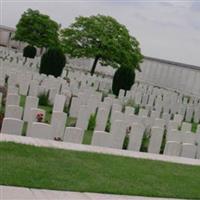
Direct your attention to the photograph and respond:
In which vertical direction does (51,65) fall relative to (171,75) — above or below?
below

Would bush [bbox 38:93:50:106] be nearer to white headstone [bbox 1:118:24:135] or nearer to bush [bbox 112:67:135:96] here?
white headstone [bbox 1:118:24:135]

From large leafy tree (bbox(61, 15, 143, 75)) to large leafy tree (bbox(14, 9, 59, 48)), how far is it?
14.3 meters

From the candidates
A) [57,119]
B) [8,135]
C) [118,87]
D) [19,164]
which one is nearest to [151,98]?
[118,87]

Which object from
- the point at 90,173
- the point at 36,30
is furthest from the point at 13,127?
the point at 36,30

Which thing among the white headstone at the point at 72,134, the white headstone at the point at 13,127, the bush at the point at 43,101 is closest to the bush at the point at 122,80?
the bush at the point at 43,101

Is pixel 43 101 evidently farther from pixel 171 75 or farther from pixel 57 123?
pixel 171 75

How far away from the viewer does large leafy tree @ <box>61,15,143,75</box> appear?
101ft

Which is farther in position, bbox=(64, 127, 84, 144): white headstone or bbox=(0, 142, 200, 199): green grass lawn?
bbox=(64, 127, 84, 144): white headstone

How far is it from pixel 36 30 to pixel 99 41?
56.1ft

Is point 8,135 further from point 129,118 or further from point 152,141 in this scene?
point 129,118

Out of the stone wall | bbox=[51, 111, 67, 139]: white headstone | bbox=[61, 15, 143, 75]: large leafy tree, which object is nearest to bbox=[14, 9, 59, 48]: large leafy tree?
the stone wall

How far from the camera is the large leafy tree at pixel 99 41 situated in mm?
30922

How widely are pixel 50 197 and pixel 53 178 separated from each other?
23.7 inches

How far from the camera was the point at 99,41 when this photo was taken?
1228 inches
